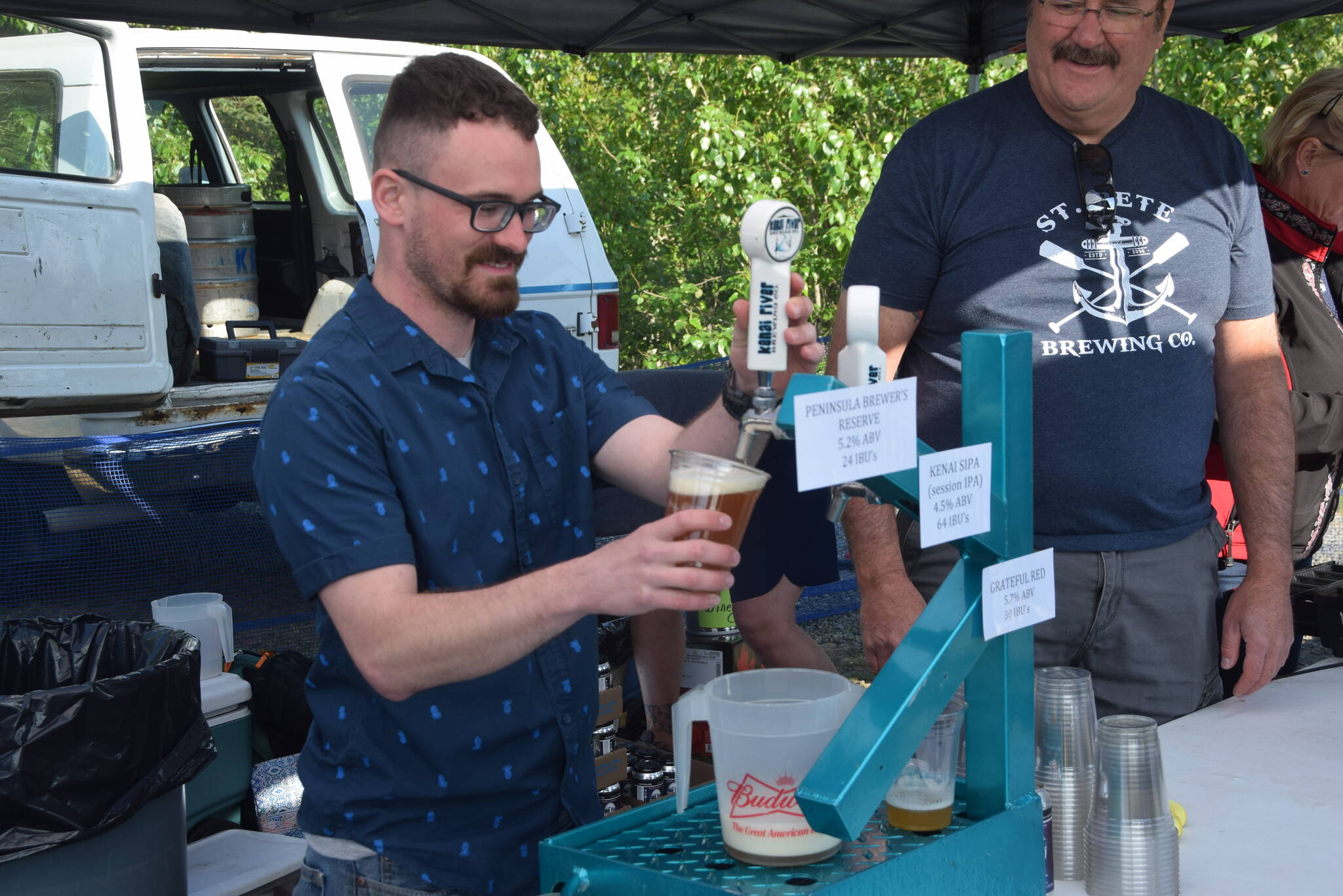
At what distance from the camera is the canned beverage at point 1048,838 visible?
1522 mm

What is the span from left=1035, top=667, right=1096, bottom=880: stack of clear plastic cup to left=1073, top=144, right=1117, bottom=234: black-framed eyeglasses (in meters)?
1.03

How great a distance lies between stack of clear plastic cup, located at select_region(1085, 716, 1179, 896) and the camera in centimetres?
157

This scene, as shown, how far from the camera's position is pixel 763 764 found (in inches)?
50.9

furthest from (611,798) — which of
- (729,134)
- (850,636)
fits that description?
(729,134)

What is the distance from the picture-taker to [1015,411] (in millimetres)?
1455

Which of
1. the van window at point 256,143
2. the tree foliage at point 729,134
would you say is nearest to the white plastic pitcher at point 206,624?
the van window at point 256,143

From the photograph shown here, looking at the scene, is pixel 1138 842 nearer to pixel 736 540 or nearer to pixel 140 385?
pixel 736 540

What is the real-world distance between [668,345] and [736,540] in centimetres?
997

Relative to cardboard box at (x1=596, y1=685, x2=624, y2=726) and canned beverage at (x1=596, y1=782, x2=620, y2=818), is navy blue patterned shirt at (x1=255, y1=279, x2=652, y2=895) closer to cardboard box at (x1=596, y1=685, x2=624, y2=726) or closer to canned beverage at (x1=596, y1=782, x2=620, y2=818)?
canned beverage at (x1=596, y1=782, x2=620, y2=818)

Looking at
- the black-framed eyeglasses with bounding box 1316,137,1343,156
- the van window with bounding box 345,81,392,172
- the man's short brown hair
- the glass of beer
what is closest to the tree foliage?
the van window with bounding box 345,81,392,172

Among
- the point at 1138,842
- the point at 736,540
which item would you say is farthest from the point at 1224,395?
the point at 736,540

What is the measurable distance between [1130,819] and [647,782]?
1.70 m

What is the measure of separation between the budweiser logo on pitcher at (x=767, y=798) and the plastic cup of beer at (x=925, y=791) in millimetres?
160

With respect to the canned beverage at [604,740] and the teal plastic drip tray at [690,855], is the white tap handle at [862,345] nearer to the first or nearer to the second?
the teal plastic drip tray at [690,855]
